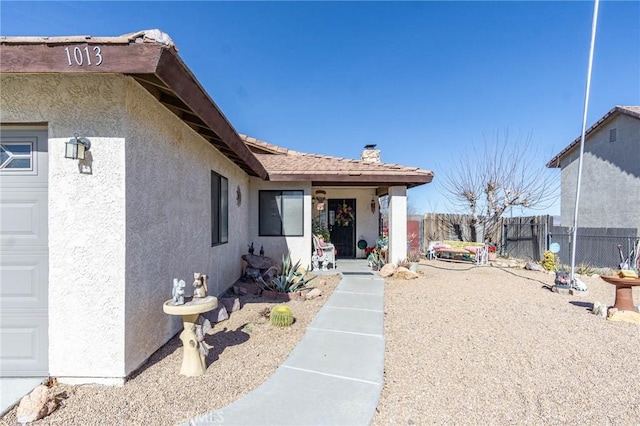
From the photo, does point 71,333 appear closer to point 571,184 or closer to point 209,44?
point 209,44

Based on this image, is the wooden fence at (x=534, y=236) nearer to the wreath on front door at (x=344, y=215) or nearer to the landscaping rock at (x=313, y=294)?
the wreath on front door at (x=344, y=215)

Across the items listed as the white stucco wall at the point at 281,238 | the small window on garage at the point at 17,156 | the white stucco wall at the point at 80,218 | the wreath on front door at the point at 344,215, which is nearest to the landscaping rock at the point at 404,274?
the white stucco wall at the point at 281,238

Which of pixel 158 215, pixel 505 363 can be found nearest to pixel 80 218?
pixel 158 215

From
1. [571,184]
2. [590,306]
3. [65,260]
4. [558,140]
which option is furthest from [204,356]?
[558,140]

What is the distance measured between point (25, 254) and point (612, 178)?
1916cm

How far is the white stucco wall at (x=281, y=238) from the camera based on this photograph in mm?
10070

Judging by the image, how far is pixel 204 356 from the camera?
364cm

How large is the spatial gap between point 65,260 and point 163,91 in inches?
85.7

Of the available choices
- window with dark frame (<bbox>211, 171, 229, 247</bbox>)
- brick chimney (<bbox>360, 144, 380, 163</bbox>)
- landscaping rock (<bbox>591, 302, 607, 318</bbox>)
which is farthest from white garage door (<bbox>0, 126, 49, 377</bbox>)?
brick chimney (<bbox>360, 144, 380, 163</bbox>)

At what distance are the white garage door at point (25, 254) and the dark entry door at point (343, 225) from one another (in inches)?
434

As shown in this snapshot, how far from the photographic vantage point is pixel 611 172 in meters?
14.0

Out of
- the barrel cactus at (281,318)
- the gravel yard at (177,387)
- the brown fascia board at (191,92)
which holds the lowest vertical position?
the gravel yard at (177,387)

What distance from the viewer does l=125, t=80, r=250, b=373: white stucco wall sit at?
11.3 ft

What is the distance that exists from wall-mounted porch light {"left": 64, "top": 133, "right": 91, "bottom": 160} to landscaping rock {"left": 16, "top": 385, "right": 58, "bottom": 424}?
213 cm
